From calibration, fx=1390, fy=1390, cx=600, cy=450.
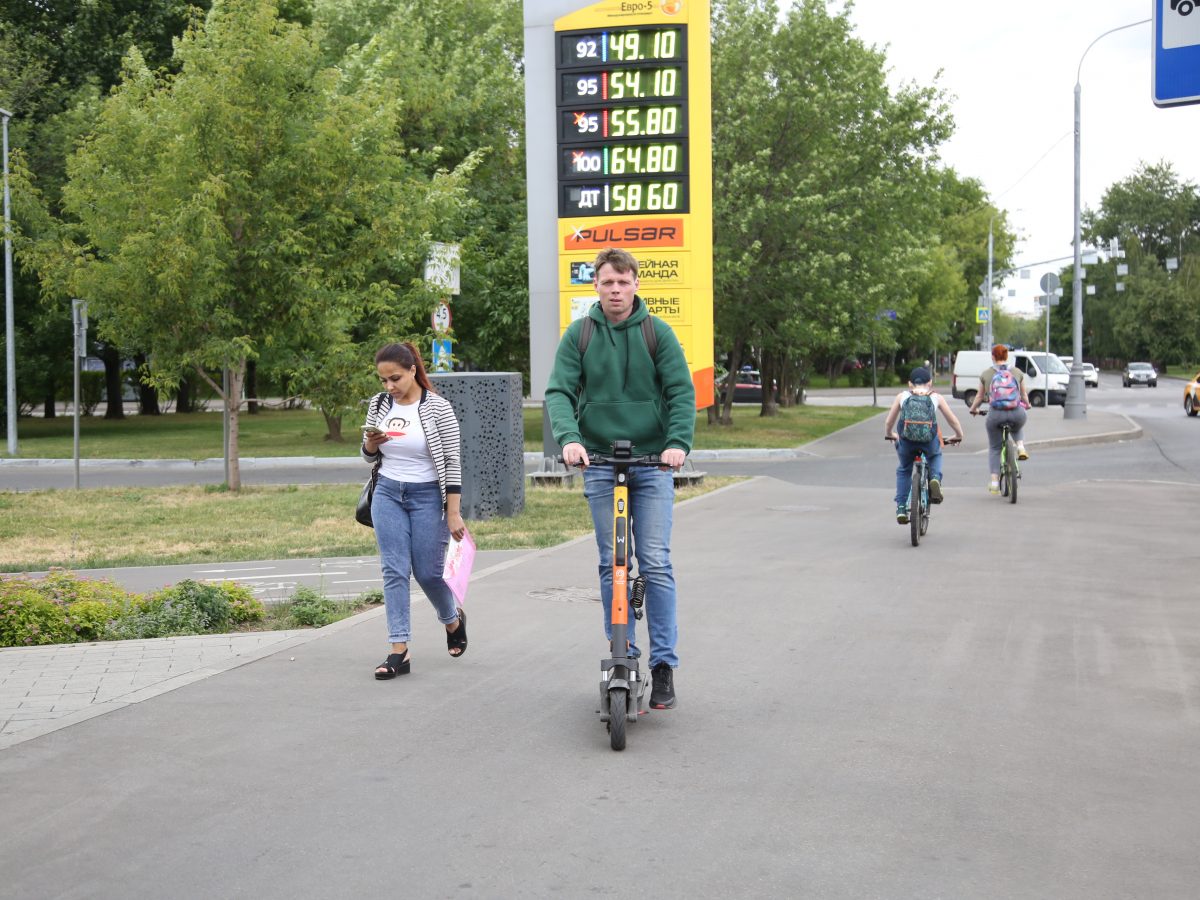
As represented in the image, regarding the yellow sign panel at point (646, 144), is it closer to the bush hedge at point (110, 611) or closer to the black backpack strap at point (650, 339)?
the bush hedge at point (110, 611)

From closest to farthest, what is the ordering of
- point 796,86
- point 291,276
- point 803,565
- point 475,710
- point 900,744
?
point 900,744 < point 475,710 < point 803,565 < point 291,276 < point 796,86

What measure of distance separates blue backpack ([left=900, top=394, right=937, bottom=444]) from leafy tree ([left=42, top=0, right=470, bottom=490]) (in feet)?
28.3

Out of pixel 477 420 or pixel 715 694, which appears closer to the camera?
pixel 715 694

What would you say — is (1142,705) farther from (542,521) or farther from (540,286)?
(540,286)

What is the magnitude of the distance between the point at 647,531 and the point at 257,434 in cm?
3040

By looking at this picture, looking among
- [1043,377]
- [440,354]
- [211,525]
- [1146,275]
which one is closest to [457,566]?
[211,525]

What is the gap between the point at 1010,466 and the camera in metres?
15.4

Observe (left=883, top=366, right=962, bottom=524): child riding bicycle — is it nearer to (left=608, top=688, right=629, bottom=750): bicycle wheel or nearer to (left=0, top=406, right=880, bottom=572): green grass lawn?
(left=0, top=406, right=880, bottom=572): green grass lawn

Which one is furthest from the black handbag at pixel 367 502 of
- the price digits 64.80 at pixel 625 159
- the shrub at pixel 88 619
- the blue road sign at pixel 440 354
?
the blue road sign at pixel 440 354

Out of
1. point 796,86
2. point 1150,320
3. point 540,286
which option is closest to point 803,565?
point 540,286

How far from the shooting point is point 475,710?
5953 mm

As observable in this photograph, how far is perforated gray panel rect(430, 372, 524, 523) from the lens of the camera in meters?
14.4

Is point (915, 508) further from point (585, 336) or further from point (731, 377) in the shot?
point (731, 377)

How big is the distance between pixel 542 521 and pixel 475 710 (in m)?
8.09
